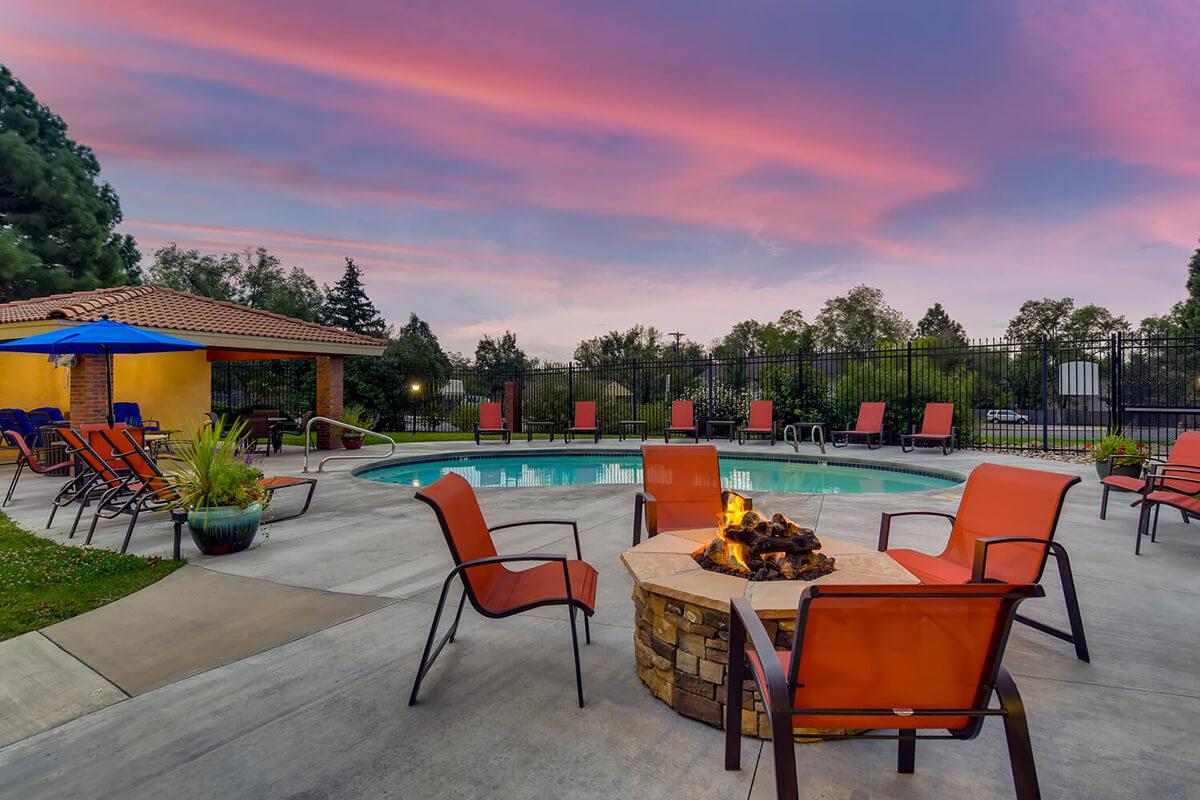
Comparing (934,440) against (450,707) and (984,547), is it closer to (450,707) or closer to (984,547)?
(984,547)

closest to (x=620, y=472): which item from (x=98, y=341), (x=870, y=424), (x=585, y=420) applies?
(x=585, y=420)

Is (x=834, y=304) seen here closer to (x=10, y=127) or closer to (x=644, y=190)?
(x=644, y=190)

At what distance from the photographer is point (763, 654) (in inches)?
55.0

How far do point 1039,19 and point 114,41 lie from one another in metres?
14.8

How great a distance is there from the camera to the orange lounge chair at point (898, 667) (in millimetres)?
1236

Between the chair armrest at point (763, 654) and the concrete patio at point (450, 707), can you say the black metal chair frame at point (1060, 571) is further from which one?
the chair armrest at point (763, 654)

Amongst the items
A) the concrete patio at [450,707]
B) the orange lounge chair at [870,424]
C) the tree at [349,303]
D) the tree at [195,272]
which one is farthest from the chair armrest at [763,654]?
the tree at [349,303]

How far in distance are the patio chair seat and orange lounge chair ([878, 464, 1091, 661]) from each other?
1453 millimetres

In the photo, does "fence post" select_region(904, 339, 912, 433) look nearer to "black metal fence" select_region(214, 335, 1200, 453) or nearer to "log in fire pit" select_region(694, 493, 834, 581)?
"black metal fence" select_region(214, 335, 1200, 453)

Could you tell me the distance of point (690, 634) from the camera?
2010 mm

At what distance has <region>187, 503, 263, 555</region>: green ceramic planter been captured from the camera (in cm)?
415

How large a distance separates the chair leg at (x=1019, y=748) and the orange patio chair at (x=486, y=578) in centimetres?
127

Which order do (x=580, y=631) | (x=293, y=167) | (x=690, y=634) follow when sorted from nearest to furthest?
(x=690, y=634)
(x=580, y=631)
(x=293, y=167)

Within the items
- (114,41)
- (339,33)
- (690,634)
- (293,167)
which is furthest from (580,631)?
(293,167)
